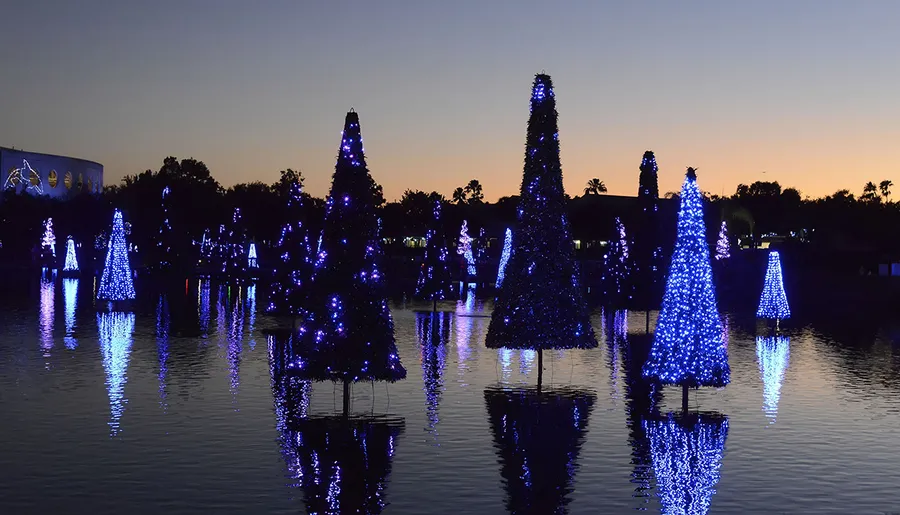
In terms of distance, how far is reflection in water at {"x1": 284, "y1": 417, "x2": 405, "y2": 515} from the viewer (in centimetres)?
1712

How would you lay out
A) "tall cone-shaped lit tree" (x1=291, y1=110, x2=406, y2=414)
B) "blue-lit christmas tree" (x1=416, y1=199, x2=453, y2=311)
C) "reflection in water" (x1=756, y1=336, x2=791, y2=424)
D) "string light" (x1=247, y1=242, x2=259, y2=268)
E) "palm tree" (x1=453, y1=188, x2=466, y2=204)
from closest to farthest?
"tall cone-shaped lit tree" (x1=291, y1=110, x2=406, y2=414) < "reflection in water" (x1=756, y1=336, x2=791, y2=424) < "blue-lit christmas tree" (x1=416, y1=199, x2=453, y2=311) < "string light" (x1=247, y1=242, x2=259, y2=268) < "palm tree" (x1=453, y1=188, x2=466, y2=204)

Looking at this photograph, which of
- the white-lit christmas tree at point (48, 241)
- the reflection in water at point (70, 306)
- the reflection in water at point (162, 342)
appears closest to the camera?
the reflection in water at point (162, 342)

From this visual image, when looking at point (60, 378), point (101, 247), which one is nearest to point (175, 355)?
point (60, 378)

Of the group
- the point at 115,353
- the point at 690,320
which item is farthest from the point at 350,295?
the point at 115,353

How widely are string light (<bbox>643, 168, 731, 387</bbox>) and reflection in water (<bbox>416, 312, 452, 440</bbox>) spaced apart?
5275 mm

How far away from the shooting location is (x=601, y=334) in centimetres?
4425

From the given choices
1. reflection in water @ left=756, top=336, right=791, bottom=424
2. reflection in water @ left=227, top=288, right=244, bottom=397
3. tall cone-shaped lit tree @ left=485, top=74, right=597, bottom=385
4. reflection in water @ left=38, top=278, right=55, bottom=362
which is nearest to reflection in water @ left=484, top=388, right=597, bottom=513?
tall cone-shaped lit tree @ left=485, top=74, right=597, bottom=385

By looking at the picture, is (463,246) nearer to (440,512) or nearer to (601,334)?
(601,334)

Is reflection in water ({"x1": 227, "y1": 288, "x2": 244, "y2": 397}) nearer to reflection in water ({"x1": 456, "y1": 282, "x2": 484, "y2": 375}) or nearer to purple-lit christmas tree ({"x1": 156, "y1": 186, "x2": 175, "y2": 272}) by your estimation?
reflection in water ({"x1": 456, "y1": 282, "x2": 484, "y2": 375})

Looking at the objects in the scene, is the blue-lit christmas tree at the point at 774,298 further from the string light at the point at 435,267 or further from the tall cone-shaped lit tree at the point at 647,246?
the string light at the point at 435,267

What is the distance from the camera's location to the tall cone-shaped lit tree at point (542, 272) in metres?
26.9

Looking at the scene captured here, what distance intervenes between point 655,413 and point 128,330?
2389cm

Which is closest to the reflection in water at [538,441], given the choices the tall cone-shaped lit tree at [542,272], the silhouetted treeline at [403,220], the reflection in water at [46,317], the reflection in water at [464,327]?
the tall cone-shaped lit tree at [542,272]

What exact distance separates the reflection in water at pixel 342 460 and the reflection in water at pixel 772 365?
9.42 m
